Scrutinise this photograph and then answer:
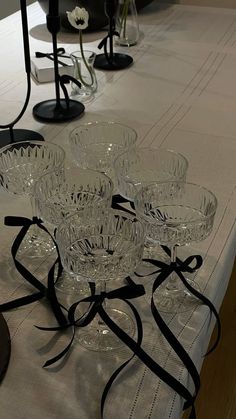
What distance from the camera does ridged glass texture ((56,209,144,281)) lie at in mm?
574

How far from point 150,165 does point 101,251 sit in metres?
0.19

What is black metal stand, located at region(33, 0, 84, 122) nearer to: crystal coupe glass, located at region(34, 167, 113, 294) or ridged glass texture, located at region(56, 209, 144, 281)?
crystal coupe glass, located at region(34, 167, 113, 294)

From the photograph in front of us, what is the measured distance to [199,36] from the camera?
59.3 inches

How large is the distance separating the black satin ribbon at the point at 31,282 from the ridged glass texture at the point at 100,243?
2.5 inches

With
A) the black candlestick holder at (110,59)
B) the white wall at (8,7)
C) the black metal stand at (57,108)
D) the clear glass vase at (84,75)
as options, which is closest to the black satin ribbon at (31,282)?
the black metal stand at (57,108)

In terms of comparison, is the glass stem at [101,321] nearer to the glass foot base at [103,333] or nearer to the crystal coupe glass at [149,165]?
the glass foot base at [103,333]

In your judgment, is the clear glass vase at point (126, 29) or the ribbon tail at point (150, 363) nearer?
the ribbon tail at point (150, 363)

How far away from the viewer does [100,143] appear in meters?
0.87

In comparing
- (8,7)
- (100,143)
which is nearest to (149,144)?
(100,143)

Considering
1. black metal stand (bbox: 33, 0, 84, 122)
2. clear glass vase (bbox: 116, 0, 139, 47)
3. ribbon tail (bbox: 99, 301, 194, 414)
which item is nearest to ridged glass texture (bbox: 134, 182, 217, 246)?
ribbon tail (bbox: 99, 301, 194, 414)

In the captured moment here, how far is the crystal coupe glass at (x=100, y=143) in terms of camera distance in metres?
0.81

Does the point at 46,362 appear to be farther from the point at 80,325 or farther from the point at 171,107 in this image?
the point at 171,107

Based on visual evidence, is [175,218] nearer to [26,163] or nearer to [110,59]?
[26,163]

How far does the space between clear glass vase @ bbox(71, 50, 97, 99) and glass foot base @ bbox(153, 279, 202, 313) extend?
620 mm
